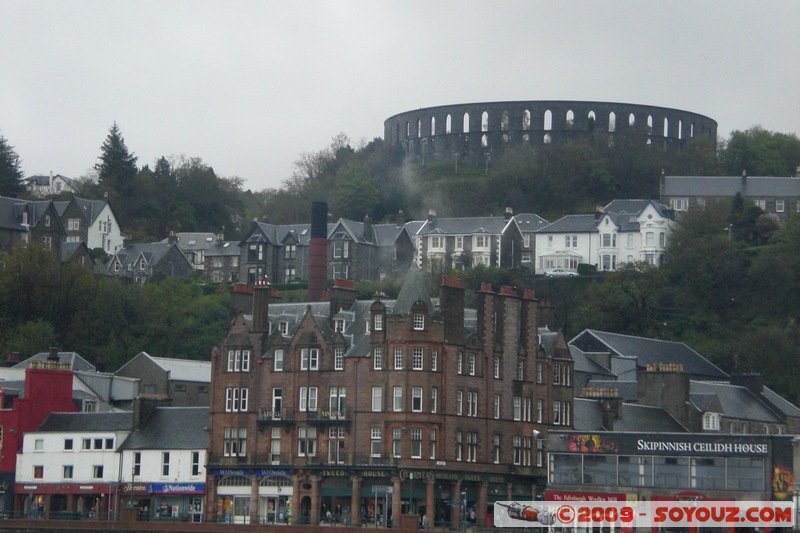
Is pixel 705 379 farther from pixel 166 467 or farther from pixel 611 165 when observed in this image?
pixel 611 165

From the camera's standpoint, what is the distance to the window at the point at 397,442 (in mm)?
79500

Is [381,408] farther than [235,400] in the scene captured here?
No

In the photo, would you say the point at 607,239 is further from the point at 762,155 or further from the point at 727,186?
the point at 762,155

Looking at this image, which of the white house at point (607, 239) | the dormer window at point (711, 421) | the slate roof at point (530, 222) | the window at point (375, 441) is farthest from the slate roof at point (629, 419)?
the slate roof at point (530, 222)

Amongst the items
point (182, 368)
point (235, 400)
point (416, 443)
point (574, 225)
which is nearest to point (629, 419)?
point (416, 443)

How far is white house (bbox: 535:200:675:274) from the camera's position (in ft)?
493

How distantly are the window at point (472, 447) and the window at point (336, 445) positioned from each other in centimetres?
615

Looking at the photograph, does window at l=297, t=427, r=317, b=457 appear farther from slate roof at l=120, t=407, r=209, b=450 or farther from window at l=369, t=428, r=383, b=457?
slate roof at l=120, t=407, r=209, b=450

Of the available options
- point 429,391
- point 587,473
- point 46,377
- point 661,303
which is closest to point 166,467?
point 46,377

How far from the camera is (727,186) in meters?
160

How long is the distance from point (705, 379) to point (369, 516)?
3832 cm

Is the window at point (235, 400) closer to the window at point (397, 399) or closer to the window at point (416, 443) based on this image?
the window at point (397, 399)

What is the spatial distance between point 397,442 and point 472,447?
4.48 metres

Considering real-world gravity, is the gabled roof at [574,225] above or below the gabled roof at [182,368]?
above
